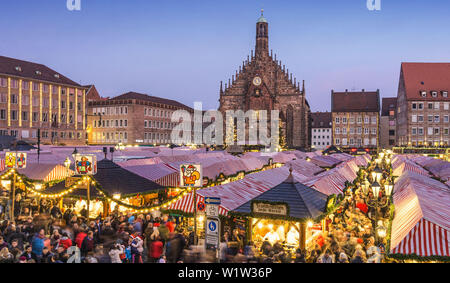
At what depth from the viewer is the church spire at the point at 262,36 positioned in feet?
243

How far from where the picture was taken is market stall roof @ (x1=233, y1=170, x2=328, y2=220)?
9.77m

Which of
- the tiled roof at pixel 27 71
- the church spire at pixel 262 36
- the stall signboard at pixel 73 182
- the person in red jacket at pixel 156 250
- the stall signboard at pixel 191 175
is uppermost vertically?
the church spire at pixel 262 36

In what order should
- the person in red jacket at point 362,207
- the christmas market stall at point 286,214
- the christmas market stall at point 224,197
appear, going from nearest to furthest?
the christmas market stall at point 286,214 < the christmas market stall at point 224,197 < the person in red jacket at point 362,207

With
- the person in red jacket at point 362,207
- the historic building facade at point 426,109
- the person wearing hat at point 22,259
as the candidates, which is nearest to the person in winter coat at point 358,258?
the person wearing hat at point 22,259

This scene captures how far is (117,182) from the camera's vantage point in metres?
14.9

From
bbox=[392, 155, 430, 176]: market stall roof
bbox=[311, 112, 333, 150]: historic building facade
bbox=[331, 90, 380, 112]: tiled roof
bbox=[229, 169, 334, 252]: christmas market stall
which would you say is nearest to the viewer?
bbox=[229, 169, 334, 252]: christmas market stall

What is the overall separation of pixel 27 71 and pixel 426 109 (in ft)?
232

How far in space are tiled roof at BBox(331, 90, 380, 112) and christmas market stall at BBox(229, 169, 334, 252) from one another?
237 ft

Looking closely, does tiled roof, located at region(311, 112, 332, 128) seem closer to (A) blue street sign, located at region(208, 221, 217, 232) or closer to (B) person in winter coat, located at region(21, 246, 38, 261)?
(A) blue street sign, located at region(208, 221, 217, 232)

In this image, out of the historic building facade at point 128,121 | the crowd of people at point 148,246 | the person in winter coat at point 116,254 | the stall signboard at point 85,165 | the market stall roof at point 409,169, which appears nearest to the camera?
the crowd of people at point 148,246

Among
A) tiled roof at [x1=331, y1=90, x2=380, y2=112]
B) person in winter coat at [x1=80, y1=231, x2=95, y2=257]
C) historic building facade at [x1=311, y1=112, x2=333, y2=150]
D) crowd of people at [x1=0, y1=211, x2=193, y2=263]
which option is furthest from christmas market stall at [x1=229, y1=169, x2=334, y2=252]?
historic building facade at [x1=311, y1=112, x2=333, y2=150]

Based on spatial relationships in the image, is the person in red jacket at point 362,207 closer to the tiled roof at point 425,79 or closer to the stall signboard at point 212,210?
the stall signboard at point 212,210

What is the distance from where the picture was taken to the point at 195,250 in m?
8.12
